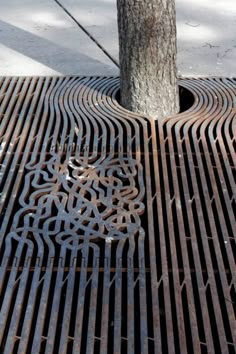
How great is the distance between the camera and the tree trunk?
113 inches

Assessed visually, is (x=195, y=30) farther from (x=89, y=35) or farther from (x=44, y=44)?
(x=44, y=44)

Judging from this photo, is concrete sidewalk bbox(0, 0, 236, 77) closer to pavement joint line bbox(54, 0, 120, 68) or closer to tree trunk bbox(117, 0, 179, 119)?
pavement joint line bbox(54, 0, 120, 68)

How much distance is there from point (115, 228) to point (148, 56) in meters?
1.16

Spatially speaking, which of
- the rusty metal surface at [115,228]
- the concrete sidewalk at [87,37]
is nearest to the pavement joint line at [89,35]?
the concrete sidewalk at [87,37]

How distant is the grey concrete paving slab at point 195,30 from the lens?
3725mm

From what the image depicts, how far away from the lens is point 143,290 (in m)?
1.94

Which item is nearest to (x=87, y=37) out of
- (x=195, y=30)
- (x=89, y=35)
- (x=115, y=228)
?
(x=89, y=35)

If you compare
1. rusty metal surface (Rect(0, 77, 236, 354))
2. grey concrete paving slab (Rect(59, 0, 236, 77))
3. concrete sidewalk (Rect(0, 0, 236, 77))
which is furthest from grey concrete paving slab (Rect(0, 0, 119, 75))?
rusty metal surface (Rect(0, 77, 236, 354))

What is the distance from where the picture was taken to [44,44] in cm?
413

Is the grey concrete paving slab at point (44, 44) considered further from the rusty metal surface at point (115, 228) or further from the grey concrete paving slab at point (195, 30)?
the rusty metal surface at point (115, 228)

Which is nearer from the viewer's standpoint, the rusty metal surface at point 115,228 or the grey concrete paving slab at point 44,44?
the rusty metal surface at point 115,228

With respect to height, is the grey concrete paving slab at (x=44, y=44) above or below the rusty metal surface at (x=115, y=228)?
above

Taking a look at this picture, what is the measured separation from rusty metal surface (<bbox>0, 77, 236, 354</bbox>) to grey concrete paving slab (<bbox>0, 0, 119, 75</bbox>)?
1.91 feet

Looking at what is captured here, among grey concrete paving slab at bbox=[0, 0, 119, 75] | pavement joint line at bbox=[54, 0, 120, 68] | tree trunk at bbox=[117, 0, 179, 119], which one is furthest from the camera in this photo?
pavement joint line at bbox=[54, 0, 120, 68]
